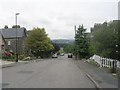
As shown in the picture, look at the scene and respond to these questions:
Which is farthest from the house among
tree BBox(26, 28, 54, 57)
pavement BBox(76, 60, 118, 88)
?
pavement BBox(76, 60, 118, 88)

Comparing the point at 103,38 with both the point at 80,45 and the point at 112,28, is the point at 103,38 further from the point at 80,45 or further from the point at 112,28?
the point at 80,45

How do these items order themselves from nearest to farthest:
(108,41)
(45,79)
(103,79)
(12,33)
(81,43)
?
(103,79) < (45,79) < (108,41) < (81,43) < (12,33)

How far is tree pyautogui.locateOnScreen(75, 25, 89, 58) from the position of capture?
76.4 m

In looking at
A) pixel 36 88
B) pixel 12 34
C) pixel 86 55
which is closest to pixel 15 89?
pixel 36 88

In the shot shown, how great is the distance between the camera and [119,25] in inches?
1266

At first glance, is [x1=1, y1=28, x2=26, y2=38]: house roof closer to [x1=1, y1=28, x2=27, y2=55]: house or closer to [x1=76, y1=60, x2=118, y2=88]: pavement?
[x1=1, y1=28, x2=27, y2=55]: house

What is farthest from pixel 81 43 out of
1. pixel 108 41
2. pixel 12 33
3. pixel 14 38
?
pixel 108 41

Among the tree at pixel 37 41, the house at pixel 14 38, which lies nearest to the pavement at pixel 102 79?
the tree at pixel 37 41

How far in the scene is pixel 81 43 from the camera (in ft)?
253

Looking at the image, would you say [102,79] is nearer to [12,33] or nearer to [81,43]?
[81,43]

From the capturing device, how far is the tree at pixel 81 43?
251 ft

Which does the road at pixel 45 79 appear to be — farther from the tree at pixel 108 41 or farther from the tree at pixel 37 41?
the tree at pixel 37 41

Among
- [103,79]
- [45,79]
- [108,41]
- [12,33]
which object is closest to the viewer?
[103,79]

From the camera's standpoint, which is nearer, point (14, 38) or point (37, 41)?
point (37, 41)
